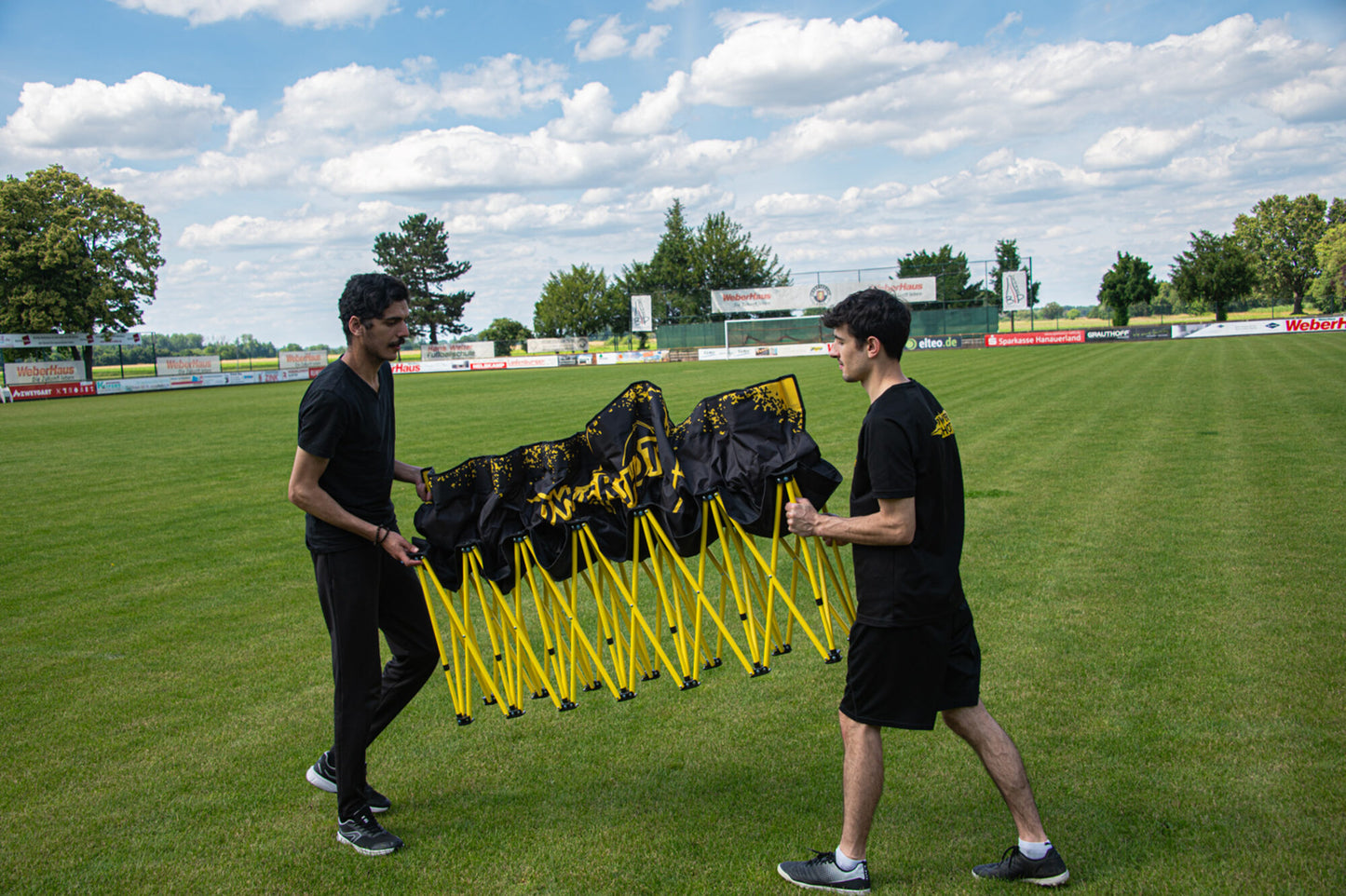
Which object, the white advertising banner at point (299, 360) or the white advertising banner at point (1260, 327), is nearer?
the white advertising banner at point (1260, 327)

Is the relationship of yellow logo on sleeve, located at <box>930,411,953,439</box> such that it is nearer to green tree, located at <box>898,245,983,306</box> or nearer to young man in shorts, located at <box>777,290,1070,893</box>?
young man in shorts, located at <box>777,290,1070,893</box>

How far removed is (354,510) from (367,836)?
1.32 metres

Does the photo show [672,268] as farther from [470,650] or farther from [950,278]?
[470,650]

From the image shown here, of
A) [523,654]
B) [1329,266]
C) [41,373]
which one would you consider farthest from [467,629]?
[1329,266]

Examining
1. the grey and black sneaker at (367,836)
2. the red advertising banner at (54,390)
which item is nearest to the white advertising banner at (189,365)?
the red advertising banner at (54,390)

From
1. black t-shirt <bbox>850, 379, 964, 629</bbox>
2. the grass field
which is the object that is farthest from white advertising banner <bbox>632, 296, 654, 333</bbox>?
black t-shirt <bbox>850, 379, 964, 629</bbox>

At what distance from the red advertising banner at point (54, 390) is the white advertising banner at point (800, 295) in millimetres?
43644

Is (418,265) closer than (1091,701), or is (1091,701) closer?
(1091,701)

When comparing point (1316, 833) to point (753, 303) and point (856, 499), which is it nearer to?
point (856, 499)

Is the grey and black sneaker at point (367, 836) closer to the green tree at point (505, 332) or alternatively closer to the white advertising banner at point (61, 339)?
the white advertising banner at point (61, 339)

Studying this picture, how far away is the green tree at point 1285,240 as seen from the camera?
258 ft

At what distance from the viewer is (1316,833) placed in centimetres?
325

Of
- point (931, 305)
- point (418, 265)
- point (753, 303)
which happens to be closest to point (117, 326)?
point (418, 265)

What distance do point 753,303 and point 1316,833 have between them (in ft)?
222
